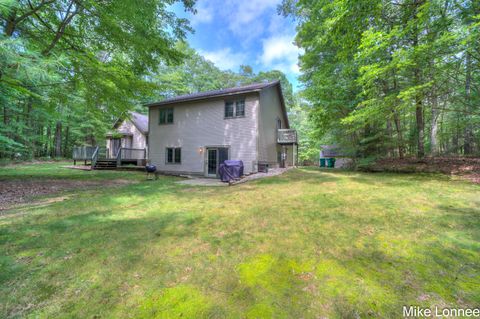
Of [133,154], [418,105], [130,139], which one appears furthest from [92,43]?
[418,105]

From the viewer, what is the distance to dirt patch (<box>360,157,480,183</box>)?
815 centimetres

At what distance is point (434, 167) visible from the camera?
9.42 m

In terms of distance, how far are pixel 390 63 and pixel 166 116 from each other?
13.3 meters

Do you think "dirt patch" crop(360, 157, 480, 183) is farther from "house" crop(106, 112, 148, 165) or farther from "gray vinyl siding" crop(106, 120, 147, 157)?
"gray vinyl siding" crop(106, 120, 147, 157)

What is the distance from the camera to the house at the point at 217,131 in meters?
11.6

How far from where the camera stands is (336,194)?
5902 mm

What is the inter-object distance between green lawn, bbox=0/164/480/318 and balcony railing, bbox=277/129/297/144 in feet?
34.0

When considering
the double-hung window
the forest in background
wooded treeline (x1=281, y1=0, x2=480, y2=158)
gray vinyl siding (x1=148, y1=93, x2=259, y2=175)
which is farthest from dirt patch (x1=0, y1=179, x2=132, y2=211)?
wooded treeline (x1=281, y1=0, x2=480, y2=158)

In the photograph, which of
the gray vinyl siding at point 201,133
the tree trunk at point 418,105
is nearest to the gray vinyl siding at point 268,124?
the gray vinyl siding at point 201,133

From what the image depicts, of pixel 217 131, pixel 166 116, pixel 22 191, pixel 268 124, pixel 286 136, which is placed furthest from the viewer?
pixel 286 136

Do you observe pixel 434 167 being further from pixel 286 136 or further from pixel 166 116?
pixel 166 116

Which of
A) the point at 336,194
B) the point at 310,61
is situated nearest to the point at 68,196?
the point at 336,194

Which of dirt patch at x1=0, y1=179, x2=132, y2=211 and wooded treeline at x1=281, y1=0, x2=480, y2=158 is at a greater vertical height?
wooded treeline at x1=281, y1=0, x2=480, y2=158

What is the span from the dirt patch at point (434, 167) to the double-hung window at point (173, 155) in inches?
484
